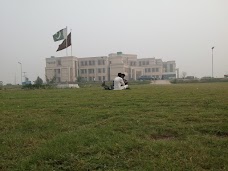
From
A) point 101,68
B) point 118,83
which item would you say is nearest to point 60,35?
point 118,83

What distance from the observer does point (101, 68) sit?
9731 cm

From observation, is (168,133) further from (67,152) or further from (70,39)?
(70,39)

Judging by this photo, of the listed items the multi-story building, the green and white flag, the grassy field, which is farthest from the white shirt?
the multi-story building

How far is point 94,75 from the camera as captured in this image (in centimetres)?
9919

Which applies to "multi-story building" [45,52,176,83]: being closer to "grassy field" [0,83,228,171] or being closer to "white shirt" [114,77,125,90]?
"white shirt" [114,77,125,90]

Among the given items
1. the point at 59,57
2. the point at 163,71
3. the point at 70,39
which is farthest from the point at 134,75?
the point at 70,39

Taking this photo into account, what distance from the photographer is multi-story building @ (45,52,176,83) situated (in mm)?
93688

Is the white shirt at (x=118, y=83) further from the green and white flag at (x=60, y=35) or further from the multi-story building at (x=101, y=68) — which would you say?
the multi-story building at (x=101, y=68)

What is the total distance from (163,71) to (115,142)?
346ft

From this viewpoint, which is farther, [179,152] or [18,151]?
[18,151]

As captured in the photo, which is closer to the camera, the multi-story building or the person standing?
the person standing

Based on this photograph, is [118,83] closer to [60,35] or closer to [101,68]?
[60,35]

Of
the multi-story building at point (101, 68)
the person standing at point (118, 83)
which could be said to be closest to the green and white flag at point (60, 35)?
the person standing at point (118, 83)

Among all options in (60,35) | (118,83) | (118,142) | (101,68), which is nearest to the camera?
(118,142)
